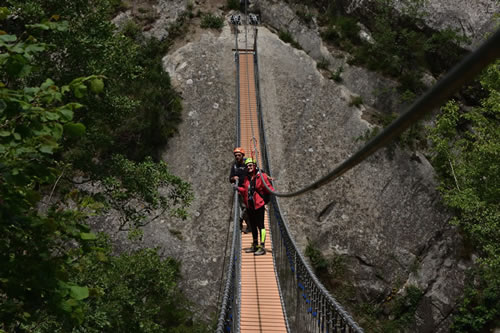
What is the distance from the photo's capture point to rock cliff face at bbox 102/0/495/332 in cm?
1193

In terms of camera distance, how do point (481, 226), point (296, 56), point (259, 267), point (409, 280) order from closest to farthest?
point (259, 267)
point (481, 226)
point (409, 280)
point (296, 56)

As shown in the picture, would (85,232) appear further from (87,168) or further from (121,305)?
(87,168)

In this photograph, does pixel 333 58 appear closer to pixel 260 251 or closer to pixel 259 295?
pixel 260 251

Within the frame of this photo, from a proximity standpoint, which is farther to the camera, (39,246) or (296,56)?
(296,56)

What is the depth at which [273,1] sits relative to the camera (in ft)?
66.1

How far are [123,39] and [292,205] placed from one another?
761 cm

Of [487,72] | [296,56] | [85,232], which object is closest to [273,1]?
[296,56]

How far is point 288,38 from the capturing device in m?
18.2

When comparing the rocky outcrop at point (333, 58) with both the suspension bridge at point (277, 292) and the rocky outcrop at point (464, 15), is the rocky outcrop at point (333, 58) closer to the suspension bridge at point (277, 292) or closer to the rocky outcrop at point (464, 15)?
the rocky outcrop at point (464, 15)

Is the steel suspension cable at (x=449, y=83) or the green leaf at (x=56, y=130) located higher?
the green leaf at (x=56, y=130)

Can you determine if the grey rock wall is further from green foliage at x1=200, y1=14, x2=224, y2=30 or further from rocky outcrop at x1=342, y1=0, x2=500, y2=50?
rocky outcrop at x1=342, y1=0, x2=500, y2=50

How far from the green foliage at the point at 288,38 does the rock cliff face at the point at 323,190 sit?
2.00 metres

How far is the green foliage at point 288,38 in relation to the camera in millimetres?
17984

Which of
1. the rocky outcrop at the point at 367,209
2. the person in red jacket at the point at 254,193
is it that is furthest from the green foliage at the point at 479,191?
the person in red jacket at the point at 254,193
